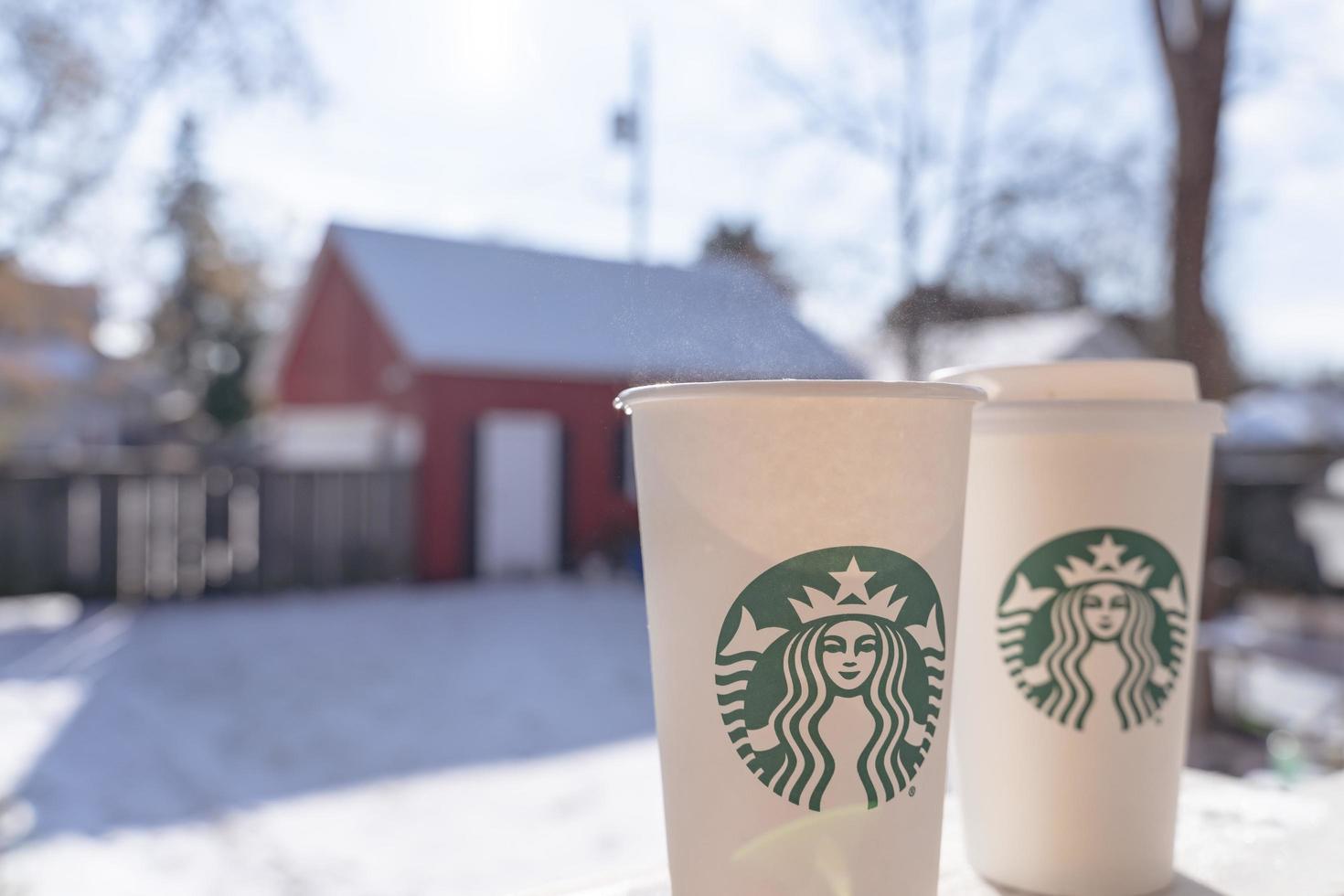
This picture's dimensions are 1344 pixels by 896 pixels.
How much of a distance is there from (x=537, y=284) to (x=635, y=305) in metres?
0.40

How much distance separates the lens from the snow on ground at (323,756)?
3.84 metres

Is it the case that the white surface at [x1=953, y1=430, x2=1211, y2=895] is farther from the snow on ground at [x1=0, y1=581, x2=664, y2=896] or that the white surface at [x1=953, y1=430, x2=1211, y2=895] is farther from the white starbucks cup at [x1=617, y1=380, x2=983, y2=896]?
the snow on ground at [x1=0, y1=581, x2=664, y2=896]

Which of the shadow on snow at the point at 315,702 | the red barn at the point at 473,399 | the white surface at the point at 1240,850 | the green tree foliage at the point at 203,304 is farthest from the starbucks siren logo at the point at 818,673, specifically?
the red barn at the point at 473,399

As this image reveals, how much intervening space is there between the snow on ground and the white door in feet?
10.6

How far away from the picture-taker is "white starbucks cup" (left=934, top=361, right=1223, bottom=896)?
3.65 ft

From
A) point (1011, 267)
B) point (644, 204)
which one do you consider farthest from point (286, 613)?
point (1011, 267)

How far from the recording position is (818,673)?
0.87 m

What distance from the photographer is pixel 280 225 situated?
25.5 feet

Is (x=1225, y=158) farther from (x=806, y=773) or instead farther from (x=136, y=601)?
(x=136, y=601)

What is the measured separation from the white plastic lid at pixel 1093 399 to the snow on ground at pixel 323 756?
0.71 meters

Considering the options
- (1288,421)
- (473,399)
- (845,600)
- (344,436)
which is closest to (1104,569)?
(845,600)

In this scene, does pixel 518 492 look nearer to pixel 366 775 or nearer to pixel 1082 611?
pixel 366 775

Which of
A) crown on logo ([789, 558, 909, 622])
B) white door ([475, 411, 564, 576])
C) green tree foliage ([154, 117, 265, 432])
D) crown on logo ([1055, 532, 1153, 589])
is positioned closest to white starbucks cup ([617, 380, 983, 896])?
crown on logo ([789, 558, 909, 622])

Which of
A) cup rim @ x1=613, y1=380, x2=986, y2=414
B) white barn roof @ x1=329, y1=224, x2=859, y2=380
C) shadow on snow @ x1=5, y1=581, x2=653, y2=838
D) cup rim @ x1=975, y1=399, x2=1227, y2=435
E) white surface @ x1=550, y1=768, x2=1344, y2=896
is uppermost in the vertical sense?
white barn roof @ x1=329, y1=224, x2=859, y2=380
